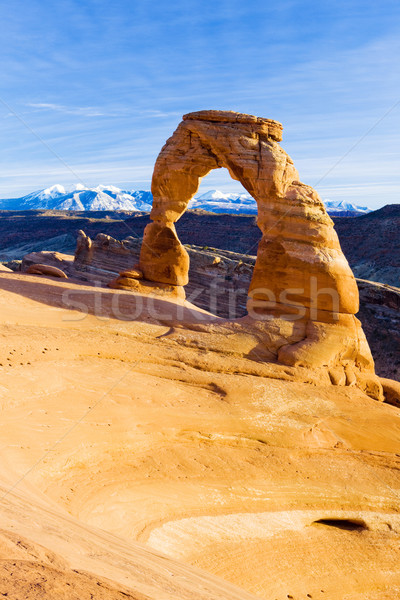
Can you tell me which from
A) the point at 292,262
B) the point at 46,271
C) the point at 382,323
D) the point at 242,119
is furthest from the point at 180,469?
the point at 382,323

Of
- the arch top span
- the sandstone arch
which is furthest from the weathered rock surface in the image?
the arch top span

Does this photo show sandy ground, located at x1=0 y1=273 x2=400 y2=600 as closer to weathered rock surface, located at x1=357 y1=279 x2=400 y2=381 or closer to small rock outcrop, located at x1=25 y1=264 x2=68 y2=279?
small rock outcrop, located at x1=25 y1=264 x2=68 y2=279

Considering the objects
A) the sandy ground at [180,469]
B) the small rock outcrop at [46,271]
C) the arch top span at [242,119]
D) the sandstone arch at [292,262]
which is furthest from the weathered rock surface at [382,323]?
the small rock outcrop at [46,271]

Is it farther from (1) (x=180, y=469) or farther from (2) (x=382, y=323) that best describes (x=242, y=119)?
(2) (x=382, y=323)

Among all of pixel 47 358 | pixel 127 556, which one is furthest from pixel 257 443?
pixel 127 556

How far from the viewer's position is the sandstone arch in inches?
507

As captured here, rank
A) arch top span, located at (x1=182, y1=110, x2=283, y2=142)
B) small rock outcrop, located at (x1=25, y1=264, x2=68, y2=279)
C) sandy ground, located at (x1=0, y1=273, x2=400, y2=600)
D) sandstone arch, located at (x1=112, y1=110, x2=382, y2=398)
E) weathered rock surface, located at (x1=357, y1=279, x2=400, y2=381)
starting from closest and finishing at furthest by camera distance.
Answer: sandy ground, located at (x1=0, y1=273, x2=400, y2=600) → sandstone arch, located at (x1=112, y1=110, x2=382, y2=398) → arch top span, located at (x1=182, y1=110, x2=283, y2=142) → small rock outcrop, located at (x1=25, y1=264, x2=68, y2=279) → weathered rock surface, located at (x1=357, y1=279, x2=400, y2=381)

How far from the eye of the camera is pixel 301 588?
6.54m

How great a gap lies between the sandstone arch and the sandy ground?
109 cm

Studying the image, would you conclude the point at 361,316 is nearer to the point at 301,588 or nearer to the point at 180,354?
the point at 180,354

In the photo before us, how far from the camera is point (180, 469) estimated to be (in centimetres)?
773

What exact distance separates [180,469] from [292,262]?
7.13 meters

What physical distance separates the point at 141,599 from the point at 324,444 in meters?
7.17

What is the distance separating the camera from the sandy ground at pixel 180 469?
4410 millimetres
